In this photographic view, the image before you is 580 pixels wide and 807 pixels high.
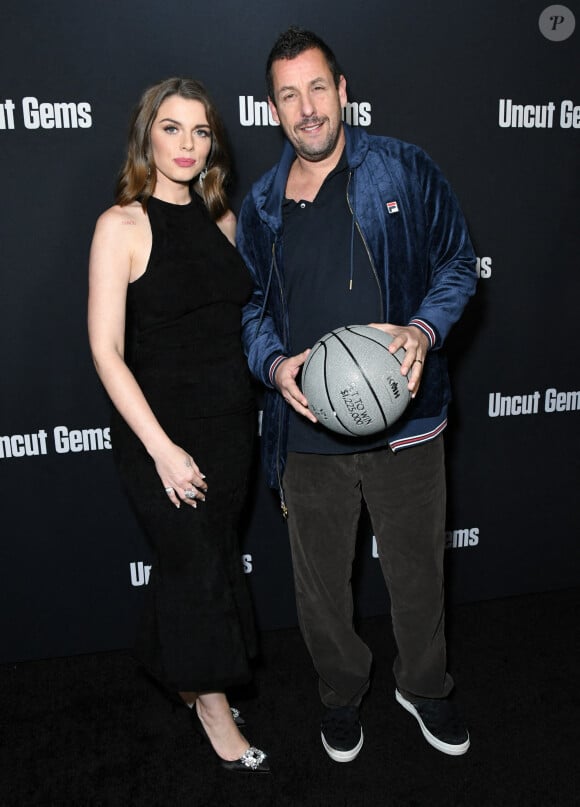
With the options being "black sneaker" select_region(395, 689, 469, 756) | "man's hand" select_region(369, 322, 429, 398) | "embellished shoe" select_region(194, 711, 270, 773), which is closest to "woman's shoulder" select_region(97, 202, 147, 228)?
"man's hand" select_region(369, 322, 429, 398)

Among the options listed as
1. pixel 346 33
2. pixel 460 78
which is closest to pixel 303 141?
pixel 346 33

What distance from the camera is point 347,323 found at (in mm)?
2031

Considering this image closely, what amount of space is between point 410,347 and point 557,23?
4.99 ft

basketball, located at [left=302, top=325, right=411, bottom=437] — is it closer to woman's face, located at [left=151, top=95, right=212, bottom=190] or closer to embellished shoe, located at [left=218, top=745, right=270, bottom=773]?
woman's face, located at [left=151, top=95, right=212, bottom=190]

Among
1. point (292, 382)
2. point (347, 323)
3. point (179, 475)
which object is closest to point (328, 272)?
→ point (347, 323)

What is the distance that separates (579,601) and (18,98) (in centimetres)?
274

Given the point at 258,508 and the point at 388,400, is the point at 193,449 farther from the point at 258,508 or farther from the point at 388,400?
the point at 258,508

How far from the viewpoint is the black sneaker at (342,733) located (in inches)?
88.4

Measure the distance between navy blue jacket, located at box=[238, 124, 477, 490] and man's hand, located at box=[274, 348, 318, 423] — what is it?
61mm

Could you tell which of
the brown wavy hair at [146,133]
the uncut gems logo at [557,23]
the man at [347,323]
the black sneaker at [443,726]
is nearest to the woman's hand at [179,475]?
the man at [347,323]

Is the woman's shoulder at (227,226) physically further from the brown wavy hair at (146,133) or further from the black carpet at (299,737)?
the black carpet at (299,737)

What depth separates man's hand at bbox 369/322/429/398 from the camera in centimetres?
183

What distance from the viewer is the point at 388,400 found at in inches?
70.9

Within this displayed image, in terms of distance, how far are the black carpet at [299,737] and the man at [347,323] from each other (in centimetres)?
11
